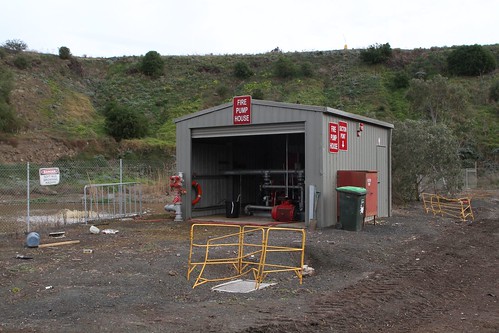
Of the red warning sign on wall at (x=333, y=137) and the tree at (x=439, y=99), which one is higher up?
the tree at (x=439, y=99)

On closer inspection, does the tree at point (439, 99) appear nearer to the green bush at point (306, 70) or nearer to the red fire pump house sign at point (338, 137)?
the green bush at point (306, 70)

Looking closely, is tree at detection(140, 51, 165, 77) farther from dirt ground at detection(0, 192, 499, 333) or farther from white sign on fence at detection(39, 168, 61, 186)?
dirt ground at detection(0, 192, 499, 333)

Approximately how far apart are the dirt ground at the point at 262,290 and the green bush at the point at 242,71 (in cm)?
5095

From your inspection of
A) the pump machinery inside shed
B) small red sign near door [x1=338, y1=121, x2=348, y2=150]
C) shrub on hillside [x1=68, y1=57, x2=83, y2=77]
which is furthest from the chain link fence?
shrub on hillside [x1=68, y1=57, x2=83, y2=77]

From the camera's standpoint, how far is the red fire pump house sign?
657 inches

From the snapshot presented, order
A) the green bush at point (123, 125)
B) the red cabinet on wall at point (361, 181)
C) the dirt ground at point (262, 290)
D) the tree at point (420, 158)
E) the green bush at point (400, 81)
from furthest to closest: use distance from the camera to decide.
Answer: the green bush at point (400, 81)
the green bush at point (123, 125)
the tree at point (420, 158)
the red cabinet on wall at point (361, 181)
the dirt ground at point (262, 290)

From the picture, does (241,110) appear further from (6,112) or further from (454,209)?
(6,112)

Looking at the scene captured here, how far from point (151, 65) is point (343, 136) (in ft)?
165

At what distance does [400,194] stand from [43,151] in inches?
1076

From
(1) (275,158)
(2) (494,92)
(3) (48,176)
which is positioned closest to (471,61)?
(2) (494,92)

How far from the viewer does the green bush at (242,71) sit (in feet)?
210

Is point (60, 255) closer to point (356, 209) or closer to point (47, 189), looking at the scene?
point (356, 209)


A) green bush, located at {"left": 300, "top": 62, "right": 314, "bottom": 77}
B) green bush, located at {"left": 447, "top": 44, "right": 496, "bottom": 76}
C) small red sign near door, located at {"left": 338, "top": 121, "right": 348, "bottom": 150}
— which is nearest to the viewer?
small red sign near door, located at {"left": 338, "top": 121, "right": 348, "bottom": 150}

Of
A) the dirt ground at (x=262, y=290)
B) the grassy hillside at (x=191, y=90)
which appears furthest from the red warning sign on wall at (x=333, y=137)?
the grassy hillside at (x=191, y=90)
